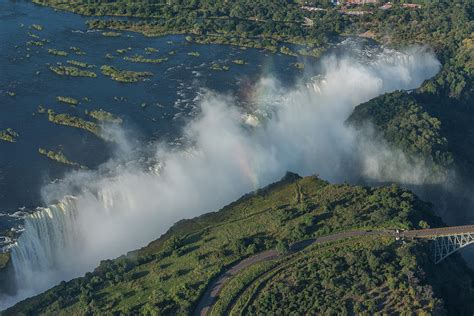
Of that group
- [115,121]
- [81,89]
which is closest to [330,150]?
[115,121]

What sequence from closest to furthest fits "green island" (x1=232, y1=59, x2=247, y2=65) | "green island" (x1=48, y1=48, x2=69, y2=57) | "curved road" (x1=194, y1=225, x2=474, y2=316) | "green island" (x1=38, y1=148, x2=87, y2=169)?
"curved road" (x1=194, y1=225, x2=474, y2=316), "green island" (x1=38, y1=148, x2=87, y2=169), "green island" (x1=48, y1=48, x2=69, y2=57), "green island" (x1=232, y1=59, x2=247, y2=65)

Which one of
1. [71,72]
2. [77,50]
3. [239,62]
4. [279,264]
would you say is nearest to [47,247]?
[279,264]

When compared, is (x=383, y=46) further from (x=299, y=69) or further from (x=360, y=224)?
(x=360, y=224)

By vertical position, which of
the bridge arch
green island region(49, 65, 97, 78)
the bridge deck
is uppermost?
green island region(49, 65, 97, 78)

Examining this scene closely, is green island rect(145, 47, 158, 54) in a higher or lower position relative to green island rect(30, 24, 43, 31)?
lower

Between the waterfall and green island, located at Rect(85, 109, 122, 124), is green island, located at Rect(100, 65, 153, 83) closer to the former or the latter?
green island, located at Rect(85, 109, 122, 124)

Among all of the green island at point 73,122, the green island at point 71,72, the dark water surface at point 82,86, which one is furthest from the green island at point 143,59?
the green island at point 73,122

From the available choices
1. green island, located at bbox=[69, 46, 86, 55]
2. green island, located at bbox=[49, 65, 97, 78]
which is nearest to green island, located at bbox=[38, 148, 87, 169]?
green island, located at bbox=[49, 65, 97, 78]

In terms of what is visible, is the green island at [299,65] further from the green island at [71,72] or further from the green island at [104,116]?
the green island at [104,116]
